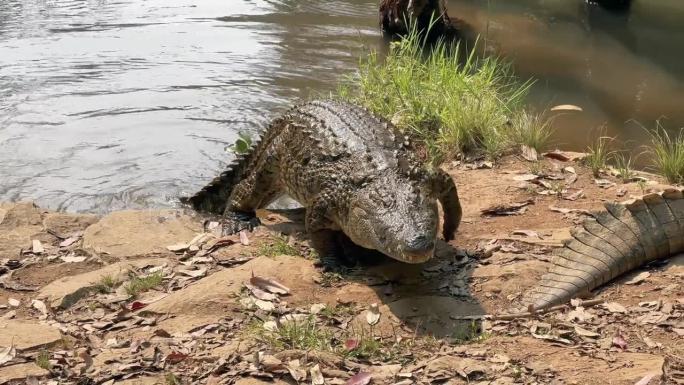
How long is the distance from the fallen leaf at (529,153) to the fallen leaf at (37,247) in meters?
3.87

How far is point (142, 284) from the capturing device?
4.76 meters

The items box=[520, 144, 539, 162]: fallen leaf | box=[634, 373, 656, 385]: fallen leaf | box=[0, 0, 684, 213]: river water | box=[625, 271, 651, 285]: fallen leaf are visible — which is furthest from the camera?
box=[0, 0, 684, 213]: river water

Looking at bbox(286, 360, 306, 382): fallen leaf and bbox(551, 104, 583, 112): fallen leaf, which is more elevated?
bbox(286, 360, 306, 382): fallen leaf

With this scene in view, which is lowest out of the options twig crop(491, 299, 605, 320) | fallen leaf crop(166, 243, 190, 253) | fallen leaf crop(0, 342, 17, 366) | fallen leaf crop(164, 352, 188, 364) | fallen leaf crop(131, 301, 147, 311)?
fallen leaf crop(166, 243, 190, 253)

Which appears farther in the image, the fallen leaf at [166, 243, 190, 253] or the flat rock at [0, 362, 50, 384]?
the fallen leaf at [166, 243, 190, 253]

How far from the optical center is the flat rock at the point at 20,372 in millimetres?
3615

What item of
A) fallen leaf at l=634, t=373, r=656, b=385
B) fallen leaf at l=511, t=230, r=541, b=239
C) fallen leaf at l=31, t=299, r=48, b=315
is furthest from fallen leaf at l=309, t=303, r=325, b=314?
fallen leaf at l=634, t=373, r=656, b=385

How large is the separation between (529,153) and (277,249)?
2.51 meters

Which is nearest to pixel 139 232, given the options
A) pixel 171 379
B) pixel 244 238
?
pixel 244 238

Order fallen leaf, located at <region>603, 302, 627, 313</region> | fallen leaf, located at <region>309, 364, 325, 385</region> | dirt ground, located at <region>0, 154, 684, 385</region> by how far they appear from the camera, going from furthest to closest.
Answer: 1. fallen leaf, located at <region>603, 302, 627, 313</region>
2. dirt ground, located at <region>0, 154, 684, 385</region>
3. fallen leaf, located at <region>309, 364, 325, 385</region>

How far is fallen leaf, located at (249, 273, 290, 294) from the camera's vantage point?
175 inches

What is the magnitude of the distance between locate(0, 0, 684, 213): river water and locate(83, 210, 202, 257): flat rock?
79 cm

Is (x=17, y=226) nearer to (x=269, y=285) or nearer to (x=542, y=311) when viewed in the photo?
(x=269, y=285)

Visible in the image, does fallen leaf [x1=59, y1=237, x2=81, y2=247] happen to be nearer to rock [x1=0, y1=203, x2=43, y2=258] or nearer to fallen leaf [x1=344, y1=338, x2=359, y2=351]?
rock [x1=0, y1=203, x2=43, y2=258]
